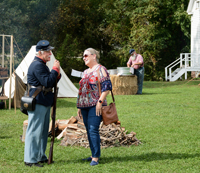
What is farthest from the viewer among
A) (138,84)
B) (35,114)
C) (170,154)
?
(138,84)

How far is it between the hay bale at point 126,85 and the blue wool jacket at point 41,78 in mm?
10268

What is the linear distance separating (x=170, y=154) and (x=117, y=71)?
10.2 meters

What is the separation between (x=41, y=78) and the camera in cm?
438

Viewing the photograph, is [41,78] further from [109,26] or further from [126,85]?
[109,26]

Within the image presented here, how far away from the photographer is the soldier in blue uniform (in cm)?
440

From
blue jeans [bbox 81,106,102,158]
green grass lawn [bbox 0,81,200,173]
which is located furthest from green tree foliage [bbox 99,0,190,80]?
blue jeans [bbox 81,106,102,158]

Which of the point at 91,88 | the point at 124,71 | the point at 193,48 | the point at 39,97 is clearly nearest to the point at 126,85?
the point at 124,71

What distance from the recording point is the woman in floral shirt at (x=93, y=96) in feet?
14.9

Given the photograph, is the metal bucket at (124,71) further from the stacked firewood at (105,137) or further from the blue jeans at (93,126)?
the blue jeans at (93,126)

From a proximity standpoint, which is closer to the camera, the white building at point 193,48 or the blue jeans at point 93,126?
the blue jeans at point 93,126

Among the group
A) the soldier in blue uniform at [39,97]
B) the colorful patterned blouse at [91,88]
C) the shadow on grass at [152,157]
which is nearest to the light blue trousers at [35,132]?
the soldier in blue uniform at [39,97]

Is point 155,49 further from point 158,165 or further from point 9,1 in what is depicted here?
point 158,165

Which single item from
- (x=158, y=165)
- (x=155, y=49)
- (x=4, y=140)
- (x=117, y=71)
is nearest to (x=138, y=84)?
(x=117, y=71)

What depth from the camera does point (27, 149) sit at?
4496 mm
